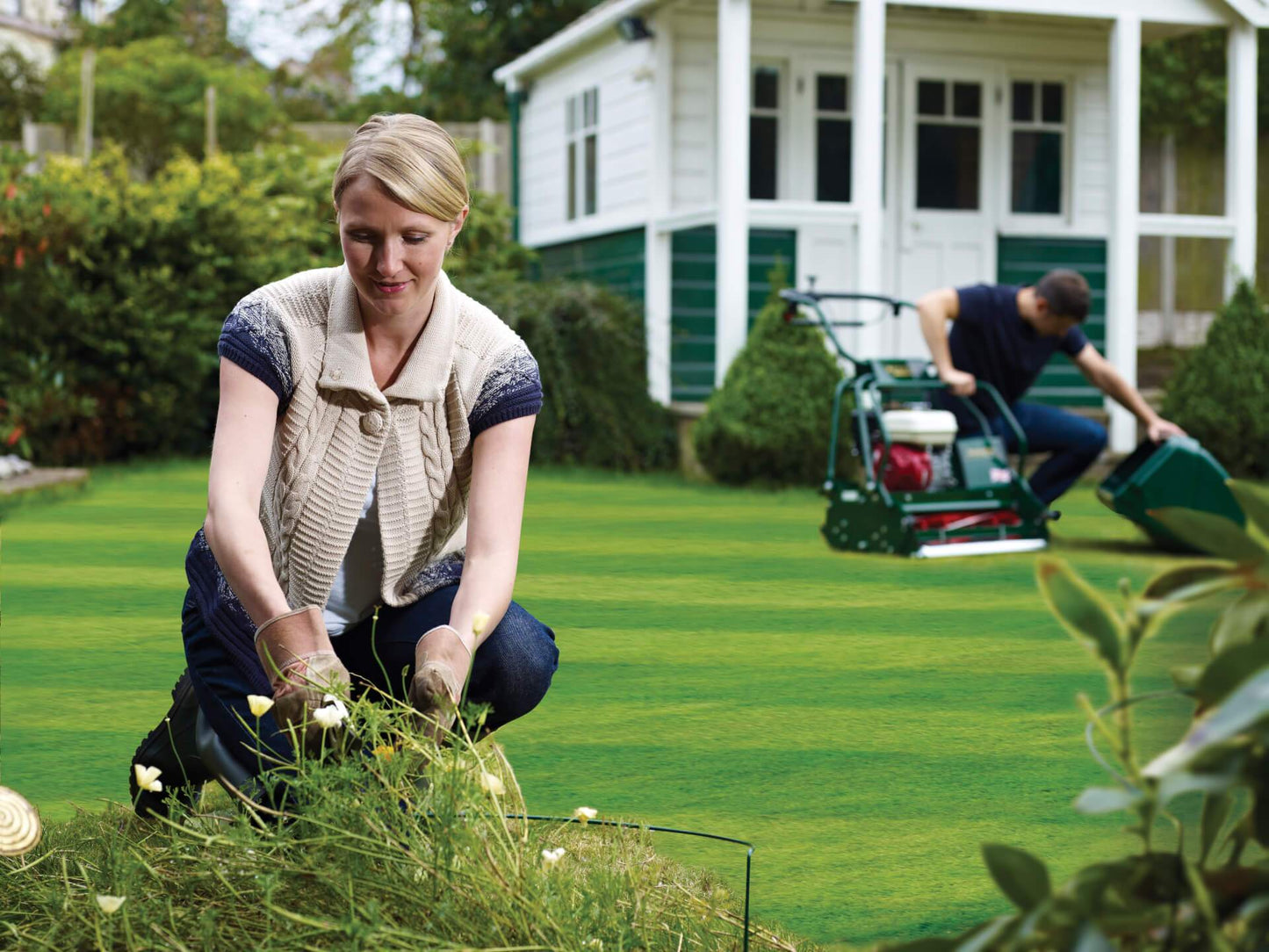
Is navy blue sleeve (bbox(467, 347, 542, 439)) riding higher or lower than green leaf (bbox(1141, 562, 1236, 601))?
higher

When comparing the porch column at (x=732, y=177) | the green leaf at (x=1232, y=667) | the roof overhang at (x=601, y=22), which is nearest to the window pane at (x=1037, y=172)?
the roof overhang at (x=601, y=22)

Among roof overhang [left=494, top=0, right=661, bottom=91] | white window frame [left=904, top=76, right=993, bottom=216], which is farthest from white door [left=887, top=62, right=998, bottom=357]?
roof overhang [left=494, top=0, right=661, bottom=91]

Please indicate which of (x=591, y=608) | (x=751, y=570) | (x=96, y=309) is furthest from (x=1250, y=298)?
(x=96, y=309)

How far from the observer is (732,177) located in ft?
33.0

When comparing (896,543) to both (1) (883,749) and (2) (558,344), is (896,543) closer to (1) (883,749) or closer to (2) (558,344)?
(1) (883,749)

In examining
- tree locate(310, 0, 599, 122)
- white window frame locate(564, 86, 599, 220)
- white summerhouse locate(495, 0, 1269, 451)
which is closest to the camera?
white summerhouse locate(495, 0, 1269, 451)

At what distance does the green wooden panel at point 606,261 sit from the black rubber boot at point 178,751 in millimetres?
8935

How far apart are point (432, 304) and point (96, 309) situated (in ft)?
26.7

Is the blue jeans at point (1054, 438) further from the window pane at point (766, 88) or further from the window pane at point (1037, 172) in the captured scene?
the window pane at point (1037, 172)

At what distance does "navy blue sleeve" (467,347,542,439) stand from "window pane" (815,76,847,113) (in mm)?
9556

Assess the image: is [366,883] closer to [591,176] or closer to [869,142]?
[869,142]

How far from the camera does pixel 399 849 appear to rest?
62.9 inches

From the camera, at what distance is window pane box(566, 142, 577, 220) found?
13.5 metres

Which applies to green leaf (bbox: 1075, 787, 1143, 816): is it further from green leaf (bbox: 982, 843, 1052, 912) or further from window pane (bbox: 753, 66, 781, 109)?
window pane (bbox: 753, 66, 781, 109)
